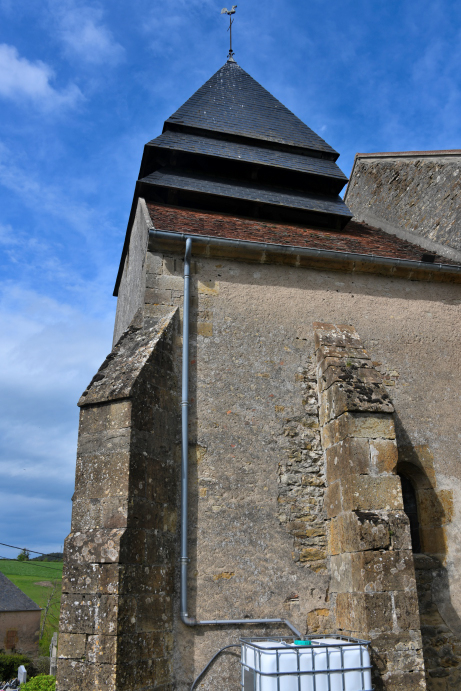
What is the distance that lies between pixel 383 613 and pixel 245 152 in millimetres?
7106

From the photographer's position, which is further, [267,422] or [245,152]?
[245,152]

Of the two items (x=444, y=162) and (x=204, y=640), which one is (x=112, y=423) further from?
(x=444, y=162)

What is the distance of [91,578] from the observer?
175 inches

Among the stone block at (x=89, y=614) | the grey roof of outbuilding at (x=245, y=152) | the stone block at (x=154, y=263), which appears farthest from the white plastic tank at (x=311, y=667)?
the grey roof of outbuilding at (x=245, y=152)

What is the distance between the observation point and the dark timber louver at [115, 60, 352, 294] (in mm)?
8359

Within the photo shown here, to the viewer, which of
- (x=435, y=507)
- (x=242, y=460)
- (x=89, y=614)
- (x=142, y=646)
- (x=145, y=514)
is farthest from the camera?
(x=435, y=507)

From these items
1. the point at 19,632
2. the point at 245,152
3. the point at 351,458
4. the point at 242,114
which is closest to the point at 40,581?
the point at 19,632

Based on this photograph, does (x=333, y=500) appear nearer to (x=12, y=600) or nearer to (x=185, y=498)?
(x=185, y=498)

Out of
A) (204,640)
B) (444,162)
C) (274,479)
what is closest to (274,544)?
(274,479)

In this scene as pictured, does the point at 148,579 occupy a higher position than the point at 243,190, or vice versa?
the point at 243,190

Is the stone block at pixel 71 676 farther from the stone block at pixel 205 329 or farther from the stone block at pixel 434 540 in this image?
the stone block at pixel 434 540

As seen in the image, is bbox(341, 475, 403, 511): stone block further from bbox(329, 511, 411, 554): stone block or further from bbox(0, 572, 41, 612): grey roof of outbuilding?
bbox(0, 572, 41, 612): grey roof of outbuilding

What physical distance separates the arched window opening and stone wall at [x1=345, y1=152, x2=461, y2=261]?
3423 millimetres

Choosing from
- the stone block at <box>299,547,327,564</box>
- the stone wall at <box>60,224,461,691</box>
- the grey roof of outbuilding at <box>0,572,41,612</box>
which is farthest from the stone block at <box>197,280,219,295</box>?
the grey roof of outbuilding at <box>0,572,41,612</box>
